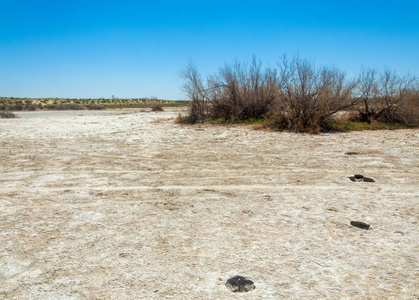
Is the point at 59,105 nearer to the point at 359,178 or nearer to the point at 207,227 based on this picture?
the point at 359,178

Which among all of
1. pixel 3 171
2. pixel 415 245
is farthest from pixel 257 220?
pixel 3 171

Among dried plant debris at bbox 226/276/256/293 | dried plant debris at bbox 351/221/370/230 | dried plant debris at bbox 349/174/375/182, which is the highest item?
dried plant debris at bbox 349/174/375/182

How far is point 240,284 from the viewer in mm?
3086

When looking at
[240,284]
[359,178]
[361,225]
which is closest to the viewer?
[240,284]

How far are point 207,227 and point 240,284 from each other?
140 centimetres

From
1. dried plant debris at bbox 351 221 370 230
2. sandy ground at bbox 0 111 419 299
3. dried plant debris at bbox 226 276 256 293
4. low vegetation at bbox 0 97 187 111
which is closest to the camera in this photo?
dried plant debris at bbox 226 276 256 293

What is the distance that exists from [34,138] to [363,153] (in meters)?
12.0

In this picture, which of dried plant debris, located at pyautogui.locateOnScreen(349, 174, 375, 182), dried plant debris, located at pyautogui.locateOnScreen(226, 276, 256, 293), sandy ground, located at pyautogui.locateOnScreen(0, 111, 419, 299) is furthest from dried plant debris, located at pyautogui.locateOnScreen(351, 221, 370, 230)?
dried plant debris, located at pyautogui.locateOnScreen(349, 174, 375, 182)

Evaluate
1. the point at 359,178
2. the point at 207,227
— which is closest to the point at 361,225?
the point at 207,227

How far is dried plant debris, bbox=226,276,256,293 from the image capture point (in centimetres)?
301

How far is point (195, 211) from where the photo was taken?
505 cm

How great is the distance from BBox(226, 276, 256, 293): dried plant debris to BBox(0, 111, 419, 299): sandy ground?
0.07 metres

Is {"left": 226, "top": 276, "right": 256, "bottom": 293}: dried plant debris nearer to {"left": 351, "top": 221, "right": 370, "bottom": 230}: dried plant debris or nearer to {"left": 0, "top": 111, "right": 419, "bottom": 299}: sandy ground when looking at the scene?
{"left": 0, "top": 111, "right": 419, "bottom": 299}: sandy ground

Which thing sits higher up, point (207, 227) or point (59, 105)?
point (59, 105)
